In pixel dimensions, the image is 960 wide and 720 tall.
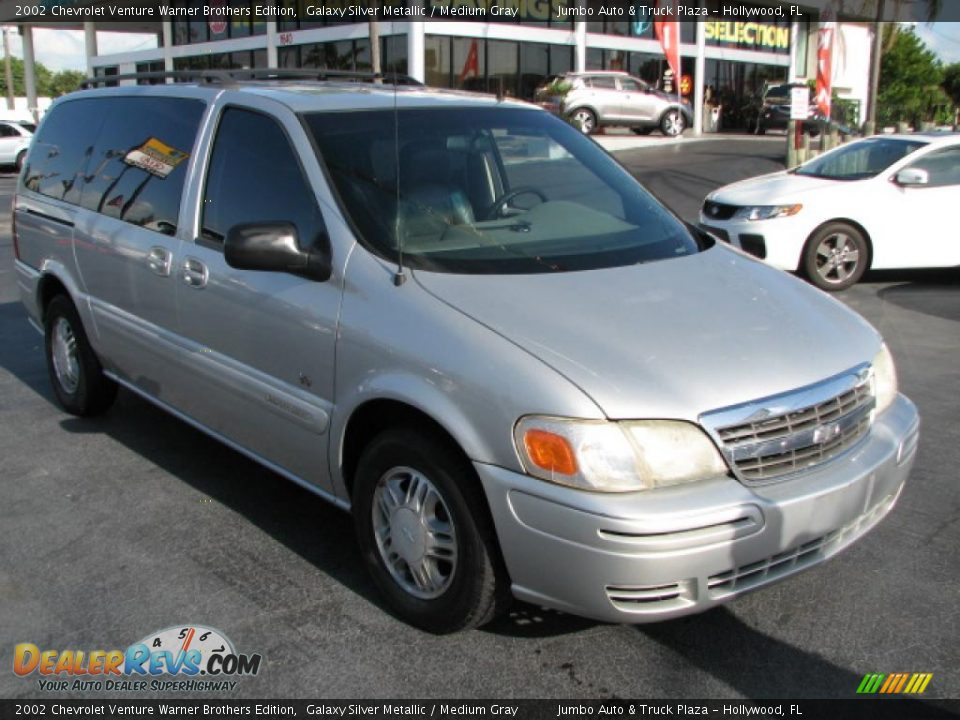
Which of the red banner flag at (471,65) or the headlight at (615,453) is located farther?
the red banner flag at (471,65)

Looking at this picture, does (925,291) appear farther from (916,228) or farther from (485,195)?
(485,195)

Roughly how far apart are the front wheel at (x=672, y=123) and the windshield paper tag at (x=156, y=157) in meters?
27.0

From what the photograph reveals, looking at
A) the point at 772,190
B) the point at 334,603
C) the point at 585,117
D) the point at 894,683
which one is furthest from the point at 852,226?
the point at 585,117

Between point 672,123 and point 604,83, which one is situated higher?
point 604,83

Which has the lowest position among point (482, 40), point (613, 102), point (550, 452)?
point (550, 452)

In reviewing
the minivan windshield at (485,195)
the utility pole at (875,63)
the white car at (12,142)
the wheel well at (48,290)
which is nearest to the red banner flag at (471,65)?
the white car at (12,142)

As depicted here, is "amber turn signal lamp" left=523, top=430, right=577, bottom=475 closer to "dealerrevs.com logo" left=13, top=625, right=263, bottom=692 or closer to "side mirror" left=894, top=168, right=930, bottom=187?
"dealerrevs.com logo" left=13, top=625, right=263, bottom=692

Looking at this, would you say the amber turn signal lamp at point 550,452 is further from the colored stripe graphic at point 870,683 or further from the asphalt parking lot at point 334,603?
Answer: the colored stripe graphic at point 870,683

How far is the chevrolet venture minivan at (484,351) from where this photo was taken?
2820 mm

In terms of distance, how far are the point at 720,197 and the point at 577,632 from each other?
283 inches

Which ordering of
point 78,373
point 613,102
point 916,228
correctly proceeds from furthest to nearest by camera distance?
point 613,102, point 916,228, point 78,373

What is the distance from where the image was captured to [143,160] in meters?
4.70

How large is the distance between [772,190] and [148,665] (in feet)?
26.1

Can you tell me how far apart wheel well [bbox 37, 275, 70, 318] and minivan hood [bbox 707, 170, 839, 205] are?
20.8 feet
